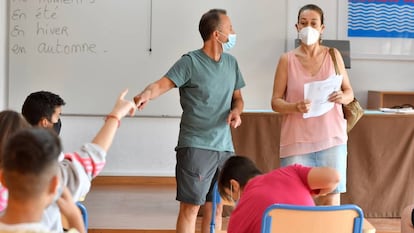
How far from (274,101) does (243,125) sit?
5.53 feet

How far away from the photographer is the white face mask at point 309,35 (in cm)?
305

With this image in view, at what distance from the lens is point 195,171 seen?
3.28m

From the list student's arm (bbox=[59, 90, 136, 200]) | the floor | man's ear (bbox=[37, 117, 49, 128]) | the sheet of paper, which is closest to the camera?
student's arm (bbox=[59, 90, 136, 200])

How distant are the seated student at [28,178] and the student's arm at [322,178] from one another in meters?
1.04

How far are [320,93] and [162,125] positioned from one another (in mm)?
3402

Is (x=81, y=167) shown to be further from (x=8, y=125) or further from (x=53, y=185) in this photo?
(x=8, y=125)

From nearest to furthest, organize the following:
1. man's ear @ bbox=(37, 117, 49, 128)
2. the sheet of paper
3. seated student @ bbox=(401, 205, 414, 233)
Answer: seated student @ bbox=(401, 205, 414, 233) < man's ear @ bbox=(37, 117, 49, 128) < the sheet of paper

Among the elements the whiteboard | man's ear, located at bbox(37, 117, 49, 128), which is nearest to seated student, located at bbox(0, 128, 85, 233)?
man's ear, located at bbox(37, 117, 49, 128)

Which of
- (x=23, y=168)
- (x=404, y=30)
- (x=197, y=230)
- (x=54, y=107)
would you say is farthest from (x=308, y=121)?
(x=404, y=30)

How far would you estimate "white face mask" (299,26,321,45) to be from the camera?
305 centimetres

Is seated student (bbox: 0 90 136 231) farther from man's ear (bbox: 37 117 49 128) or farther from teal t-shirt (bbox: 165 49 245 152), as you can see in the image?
teal t-shirt (bbox: 165 49 245 152)

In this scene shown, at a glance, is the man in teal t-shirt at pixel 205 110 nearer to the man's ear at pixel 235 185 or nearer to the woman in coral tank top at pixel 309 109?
the woman in coral tank top at pixel 309 109

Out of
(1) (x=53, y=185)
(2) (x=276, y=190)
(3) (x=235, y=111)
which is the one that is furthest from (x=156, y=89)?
(1) (x=53, y=185)

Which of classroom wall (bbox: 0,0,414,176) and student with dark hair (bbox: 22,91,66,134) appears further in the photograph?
classroom wall (bbox: 0,0,414,176)
